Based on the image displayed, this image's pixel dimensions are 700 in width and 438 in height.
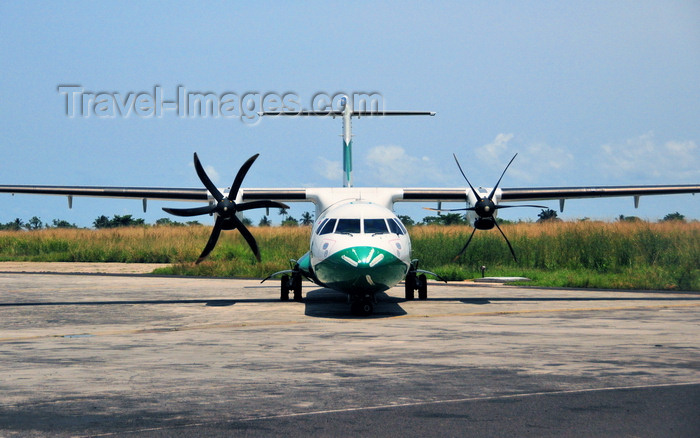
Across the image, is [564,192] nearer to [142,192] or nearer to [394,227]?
[394,227]

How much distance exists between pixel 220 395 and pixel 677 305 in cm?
1527

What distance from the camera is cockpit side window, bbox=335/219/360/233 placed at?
1836cm

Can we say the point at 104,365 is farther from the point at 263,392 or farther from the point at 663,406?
the point at 663,406

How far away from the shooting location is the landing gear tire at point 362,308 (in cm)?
1827

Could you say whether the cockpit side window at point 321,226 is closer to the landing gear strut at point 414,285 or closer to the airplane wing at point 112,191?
the landing gear strut at point 414,285

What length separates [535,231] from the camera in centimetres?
3825

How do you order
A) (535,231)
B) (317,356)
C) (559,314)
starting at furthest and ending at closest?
(535,231), (559,314), (317,356)

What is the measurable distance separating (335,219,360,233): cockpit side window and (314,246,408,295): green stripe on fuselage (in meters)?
1.02

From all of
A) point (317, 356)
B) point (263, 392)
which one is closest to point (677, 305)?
point (317, 356)

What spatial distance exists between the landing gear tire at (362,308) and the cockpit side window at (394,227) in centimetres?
188

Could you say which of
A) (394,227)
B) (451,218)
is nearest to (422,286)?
(394,227)

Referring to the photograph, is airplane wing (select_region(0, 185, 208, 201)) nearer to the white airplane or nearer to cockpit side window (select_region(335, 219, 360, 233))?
the white airplane

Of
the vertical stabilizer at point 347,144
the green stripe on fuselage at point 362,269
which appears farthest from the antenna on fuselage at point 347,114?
the green stripe on fuselage at point 362,269

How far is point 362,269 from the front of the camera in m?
16.7
